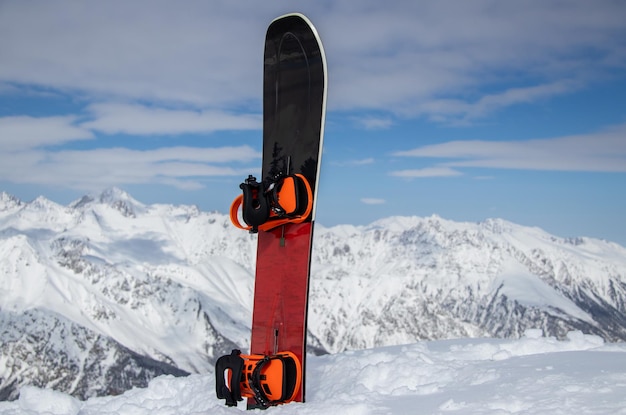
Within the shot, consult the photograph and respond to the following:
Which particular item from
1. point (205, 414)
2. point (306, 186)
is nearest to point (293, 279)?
point (306, 186)

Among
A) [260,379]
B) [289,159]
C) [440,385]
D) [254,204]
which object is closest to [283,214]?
[254,204]

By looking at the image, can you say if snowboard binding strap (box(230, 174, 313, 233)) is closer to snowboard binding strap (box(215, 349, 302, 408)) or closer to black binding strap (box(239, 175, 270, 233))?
black binding strap (box(239, 175, 270, 233))

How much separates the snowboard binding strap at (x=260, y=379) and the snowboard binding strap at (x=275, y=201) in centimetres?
217

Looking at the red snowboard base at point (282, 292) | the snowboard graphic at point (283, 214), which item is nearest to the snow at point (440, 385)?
the snowboard graphic at point (283, 214)

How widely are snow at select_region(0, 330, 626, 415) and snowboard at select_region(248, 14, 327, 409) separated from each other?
1319mm

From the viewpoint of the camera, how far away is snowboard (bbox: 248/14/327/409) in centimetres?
1217

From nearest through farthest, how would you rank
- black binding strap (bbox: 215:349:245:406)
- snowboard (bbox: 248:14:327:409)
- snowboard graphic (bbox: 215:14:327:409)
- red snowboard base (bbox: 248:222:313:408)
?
black binding strap (bbox: 215:349:245:406)
snowboard graphic (bbox: 215:14:327:409)
red snowboard base (bbox: 248:222:313:408)
snowboard (bbox: 248:14:327:409)

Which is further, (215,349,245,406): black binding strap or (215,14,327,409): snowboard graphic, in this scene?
(215,14,327,409): snowboard graphic

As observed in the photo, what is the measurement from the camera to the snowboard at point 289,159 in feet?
39.9

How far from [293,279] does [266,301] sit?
31.4 inches

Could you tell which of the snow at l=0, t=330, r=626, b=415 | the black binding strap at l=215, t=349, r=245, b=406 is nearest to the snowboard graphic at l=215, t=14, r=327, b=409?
the black binding strap at l=215, t=349, r=245, b=406

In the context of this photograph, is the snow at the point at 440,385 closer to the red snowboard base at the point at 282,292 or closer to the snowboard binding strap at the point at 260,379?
the snowboard binding strap at the point at 260,379

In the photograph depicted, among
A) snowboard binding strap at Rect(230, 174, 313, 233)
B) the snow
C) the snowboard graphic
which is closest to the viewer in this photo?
the snow

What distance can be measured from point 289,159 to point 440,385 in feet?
15.3
